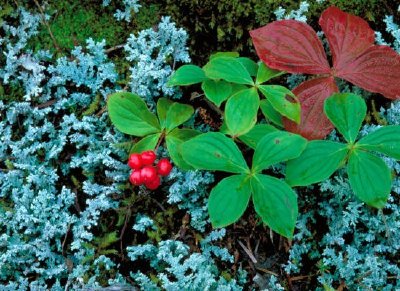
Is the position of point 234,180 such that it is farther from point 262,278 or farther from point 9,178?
point 9,178

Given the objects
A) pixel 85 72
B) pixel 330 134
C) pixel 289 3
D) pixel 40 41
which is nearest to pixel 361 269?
pixel 330 134

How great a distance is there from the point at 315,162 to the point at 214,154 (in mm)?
424

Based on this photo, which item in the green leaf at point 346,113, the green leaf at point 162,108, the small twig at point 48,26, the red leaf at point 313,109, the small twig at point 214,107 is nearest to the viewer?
the green leaf at point 346,113

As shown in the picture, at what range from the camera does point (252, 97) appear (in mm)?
2293

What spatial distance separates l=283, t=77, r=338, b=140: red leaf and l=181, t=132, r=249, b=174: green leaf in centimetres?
31

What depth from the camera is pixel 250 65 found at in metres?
2.50

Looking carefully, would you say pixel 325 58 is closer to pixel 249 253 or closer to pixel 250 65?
pixel 250 65

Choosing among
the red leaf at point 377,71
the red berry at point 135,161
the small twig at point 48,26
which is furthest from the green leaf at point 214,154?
the small twig at point 48,26

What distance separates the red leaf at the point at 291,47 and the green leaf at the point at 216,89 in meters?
0.21

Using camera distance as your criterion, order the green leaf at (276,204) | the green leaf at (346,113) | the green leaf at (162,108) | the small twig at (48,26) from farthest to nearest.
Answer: the small twig at (48,26) → the green leaf at (162,108) → the green leaf at (346,113) → the green leaf at (276,204)

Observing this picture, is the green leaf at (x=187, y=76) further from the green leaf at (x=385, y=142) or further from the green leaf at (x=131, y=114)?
the green leaf at (x=385, y=142)

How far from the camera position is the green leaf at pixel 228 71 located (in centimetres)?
233

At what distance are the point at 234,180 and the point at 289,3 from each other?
103cm

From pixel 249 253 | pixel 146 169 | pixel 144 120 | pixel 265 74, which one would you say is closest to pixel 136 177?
pixel 146 169
